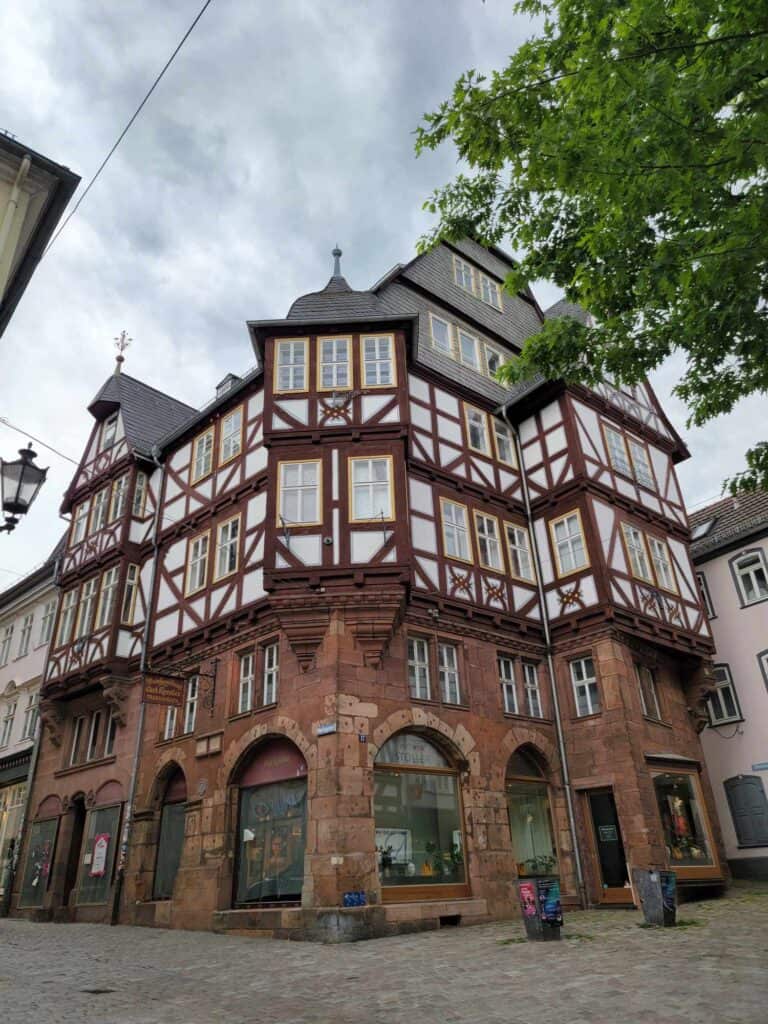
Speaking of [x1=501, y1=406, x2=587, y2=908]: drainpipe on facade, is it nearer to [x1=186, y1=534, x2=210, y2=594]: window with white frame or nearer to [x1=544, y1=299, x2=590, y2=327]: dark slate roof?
[x1=544, y1=299, x2=590, y2=327]: dark slate roof

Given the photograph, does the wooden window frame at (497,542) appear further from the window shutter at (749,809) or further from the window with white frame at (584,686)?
the window shutter at (749,809)

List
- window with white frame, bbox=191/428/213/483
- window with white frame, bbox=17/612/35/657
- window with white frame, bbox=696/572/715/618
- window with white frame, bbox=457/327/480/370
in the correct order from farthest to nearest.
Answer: window with white frame, bbox=17/612/35/657, window with white frame, bbox=696/572/715/618, window with white frame, bbox=457/327/480/370, window with white frame, bbox=191/428/213/483

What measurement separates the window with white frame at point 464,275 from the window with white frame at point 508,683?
11.9 m

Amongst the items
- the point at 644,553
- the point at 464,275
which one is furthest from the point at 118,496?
the point at 644,553

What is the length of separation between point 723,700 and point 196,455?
58.1 ft

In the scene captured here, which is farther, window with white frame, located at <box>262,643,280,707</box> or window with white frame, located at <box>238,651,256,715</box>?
window with white frame, located at <box>238,651,256,715</box>

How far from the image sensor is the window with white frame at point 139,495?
2370 centimetres

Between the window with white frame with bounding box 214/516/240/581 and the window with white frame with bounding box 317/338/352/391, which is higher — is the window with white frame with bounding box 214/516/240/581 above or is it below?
below

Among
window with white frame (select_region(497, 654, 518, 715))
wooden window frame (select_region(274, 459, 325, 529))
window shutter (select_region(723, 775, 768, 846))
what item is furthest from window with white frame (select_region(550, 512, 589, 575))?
window shutter (select_region(723, 775, 768, 846))

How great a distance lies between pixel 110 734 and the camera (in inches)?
861

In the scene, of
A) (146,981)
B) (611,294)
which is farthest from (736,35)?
(146,981)

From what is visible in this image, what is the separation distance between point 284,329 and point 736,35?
1412 cm

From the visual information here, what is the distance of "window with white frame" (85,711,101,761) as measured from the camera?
22.3 m

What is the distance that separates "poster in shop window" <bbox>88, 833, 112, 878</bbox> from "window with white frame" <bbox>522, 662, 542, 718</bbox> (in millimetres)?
11364
